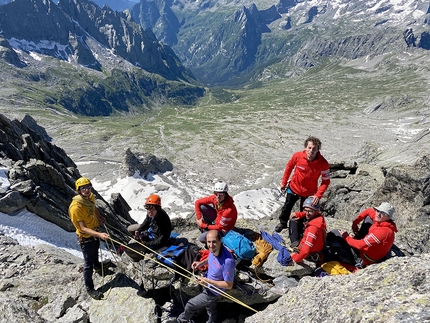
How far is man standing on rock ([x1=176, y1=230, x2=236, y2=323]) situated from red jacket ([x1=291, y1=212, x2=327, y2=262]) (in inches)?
137

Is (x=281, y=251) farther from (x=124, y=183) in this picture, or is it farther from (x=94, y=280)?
(x=124, y=183)

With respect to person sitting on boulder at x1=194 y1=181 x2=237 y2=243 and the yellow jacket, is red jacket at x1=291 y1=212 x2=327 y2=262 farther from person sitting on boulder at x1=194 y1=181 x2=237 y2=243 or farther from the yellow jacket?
the yellow jacket

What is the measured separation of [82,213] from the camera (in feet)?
42.4

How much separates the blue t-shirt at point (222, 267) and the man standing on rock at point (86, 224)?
194 inches

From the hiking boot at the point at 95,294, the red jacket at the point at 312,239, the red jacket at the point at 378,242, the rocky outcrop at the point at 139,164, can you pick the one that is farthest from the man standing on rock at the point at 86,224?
the rocky outcrop at the point at 139,164

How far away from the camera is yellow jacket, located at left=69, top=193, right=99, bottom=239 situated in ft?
41.6

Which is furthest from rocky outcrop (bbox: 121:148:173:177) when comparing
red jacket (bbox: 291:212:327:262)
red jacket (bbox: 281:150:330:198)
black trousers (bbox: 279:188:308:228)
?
red jacket (bbox: 291:212:327:262)

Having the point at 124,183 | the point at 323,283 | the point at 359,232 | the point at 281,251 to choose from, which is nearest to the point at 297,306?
the point at 323,283

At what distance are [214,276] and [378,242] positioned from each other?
7200mm

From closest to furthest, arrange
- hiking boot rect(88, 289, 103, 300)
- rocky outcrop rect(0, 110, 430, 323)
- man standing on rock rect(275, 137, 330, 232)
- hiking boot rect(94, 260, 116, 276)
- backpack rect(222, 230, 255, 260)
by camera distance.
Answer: rocky outcrop rect(0, 110, 430, 323) < backpack rect(222, 230, 255, 260) < hiking boot rect(88, 289, 103, 300) < man standing on rock rect(275, 137, 330, 232) < hiking boot rect(94, 260, 116, 276)

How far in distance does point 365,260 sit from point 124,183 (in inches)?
3404

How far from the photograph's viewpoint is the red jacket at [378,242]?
38.8 feet

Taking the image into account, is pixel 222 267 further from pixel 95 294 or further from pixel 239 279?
pixel 95 294

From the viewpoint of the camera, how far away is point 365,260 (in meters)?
12.5
